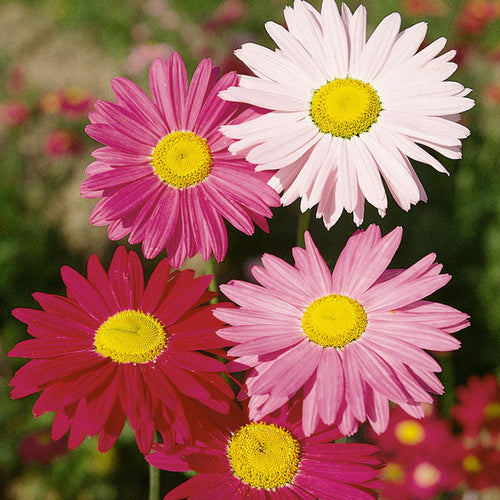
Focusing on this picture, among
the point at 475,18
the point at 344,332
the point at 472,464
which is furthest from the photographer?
the point at 475,18

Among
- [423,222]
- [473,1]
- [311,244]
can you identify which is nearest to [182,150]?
[311,244]

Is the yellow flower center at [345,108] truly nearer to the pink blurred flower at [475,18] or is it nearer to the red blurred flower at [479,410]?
the red blurred flower at [479,410]

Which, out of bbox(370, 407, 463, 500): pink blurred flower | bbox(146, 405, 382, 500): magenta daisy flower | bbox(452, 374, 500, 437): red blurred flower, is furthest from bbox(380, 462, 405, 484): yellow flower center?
bbox(146, 405, 382, 500): magenta daisy flower

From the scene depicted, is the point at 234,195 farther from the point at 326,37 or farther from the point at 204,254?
the point at 326,37

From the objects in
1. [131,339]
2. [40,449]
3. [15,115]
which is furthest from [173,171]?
[15,115]

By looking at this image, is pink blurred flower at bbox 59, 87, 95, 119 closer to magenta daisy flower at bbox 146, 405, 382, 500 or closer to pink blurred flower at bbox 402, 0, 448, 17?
pink blurred flower at bbox 402, 0, 448, 17

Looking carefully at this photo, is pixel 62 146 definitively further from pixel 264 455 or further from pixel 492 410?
pixel 264 455
